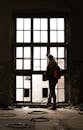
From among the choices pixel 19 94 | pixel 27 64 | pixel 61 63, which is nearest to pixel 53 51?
pixel 61 63

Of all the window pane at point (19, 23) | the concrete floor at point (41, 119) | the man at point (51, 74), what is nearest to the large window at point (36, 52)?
the window pane at point (19, 23)

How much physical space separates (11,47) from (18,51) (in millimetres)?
354

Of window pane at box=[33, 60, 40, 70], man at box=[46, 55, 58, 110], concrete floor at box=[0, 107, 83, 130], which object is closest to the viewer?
concrete floor at box=[0, 107, 83, 130]

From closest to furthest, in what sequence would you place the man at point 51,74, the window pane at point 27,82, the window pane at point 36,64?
1. the man at point 51,74
2. the window pane at point 27,82
3. the window pane at point 36,64

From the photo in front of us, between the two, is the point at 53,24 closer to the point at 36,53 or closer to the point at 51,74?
the point at 36,53

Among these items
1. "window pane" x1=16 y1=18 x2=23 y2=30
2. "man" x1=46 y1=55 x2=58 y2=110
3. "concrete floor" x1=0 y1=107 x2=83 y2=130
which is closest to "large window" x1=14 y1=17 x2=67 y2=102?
"window pane" x1=16 y1=18 x2=23 y2=30

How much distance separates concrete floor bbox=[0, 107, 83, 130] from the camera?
834cm

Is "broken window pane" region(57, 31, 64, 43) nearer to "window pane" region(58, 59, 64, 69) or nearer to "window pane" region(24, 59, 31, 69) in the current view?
"window pane" region(58, 59, 64, 69)

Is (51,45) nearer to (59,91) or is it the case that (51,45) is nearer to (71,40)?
(71,40)

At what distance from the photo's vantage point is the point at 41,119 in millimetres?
9656

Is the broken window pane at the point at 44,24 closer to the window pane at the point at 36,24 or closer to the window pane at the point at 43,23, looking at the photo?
the window pane at the point at 43,23

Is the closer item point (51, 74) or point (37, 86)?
point (51, 74)

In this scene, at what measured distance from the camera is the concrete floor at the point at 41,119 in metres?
8.34

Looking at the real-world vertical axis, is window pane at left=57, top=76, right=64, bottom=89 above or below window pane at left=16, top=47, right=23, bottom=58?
below
